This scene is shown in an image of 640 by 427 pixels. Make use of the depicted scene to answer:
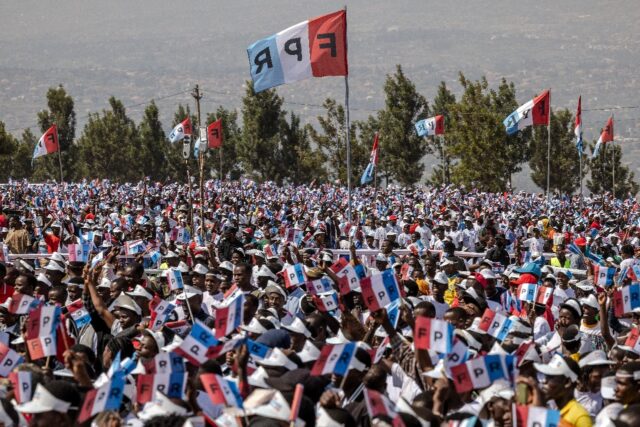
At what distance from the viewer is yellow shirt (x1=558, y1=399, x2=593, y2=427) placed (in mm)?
6242

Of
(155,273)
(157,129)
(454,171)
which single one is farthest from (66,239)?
(157,129)

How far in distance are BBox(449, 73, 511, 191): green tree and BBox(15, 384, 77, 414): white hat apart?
179 feet

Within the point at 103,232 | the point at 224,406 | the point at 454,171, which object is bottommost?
the point at 454,171

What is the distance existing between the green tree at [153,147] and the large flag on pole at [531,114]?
183 ft

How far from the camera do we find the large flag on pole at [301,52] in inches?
653

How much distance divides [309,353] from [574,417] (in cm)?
181

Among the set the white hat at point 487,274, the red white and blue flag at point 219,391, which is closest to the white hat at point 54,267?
the white hat at point 487,274

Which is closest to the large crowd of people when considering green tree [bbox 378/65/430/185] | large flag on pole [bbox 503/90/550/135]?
large flag on pole [bbox 503/90/550/135]

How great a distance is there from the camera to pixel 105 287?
A: 10.7 m

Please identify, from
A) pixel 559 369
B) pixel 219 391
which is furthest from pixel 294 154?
pixel 219 391

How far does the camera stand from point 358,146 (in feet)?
219

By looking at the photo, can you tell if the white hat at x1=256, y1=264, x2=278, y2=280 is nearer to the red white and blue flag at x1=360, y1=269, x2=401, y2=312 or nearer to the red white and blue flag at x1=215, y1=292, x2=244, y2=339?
the red white and blue flag at x1=360, y1=269, x2=401, y2=312

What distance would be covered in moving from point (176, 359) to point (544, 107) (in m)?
27.7

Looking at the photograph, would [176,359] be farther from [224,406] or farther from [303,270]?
[303,270]
